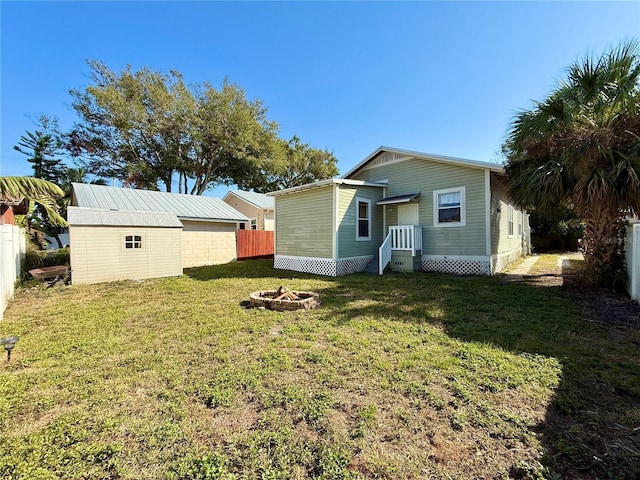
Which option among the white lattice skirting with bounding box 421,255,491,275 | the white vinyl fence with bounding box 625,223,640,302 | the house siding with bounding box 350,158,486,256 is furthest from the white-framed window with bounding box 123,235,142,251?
the white vinyl fence with bounding box 625,223,640,302

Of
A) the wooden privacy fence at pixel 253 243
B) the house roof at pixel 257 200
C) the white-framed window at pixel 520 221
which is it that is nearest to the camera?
the white-framed window at pixel 520 221

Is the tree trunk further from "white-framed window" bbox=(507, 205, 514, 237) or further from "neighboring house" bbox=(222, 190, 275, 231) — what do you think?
"neighboring house" bbox=(222, 190, 275, 231)

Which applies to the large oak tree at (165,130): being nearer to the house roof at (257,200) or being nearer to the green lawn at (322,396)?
the house roof at (257,200)

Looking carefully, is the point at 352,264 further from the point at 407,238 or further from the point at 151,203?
the point at 151,203

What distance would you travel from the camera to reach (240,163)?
26.1 metres

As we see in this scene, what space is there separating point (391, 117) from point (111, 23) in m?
13.2

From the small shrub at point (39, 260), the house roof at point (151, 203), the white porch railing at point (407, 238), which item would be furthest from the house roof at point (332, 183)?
the small shrub at point (39, 260)

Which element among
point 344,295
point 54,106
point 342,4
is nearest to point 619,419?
point 344,295

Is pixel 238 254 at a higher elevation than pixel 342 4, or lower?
lower

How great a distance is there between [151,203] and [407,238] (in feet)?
38.7

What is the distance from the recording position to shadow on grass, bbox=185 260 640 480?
6.70 ft

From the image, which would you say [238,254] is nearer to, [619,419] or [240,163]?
[240,163]

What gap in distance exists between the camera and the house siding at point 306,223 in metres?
10.7

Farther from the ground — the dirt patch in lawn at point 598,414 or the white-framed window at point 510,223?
the white-framed window at point 510,223
